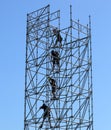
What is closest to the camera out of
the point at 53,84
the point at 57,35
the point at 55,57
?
the point at 53,84

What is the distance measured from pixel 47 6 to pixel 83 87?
688cm

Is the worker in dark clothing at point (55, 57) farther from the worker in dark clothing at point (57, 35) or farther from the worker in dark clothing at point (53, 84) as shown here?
the worker in dark clothing at point (53, 84)

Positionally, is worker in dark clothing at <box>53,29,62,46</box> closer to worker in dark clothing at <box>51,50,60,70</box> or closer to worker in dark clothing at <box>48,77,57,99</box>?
worker in dark clothing at <box>51,50,60,70</box>

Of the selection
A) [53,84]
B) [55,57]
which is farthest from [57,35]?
[53,84]

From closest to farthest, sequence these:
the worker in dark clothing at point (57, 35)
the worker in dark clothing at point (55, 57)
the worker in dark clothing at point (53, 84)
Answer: the worker in dark clothing at point (53, 84) < the worker in dark clothing at point (55, 57) < the worker in dark clothing at point (57, 35)

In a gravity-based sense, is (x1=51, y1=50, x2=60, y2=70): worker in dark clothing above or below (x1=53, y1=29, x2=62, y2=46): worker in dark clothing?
below

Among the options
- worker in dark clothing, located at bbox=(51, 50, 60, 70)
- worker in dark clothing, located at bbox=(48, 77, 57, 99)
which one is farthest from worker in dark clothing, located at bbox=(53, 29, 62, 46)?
worker in dark clothing, located at bbox=(48, 77, 57, 99)

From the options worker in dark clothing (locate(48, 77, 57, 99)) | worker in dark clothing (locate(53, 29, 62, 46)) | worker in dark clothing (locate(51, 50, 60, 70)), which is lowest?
worker in dark clothing (locate(48, 77, 57, 99))

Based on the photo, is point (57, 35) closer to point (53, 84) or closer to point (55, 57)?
point (55, 57)

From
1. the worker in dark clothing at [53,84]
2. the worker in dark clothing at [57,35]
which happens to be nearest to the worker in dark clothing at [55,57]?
the worker in dark clothing at [57,35]

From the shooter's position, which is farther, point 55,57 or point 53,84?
point 55,57

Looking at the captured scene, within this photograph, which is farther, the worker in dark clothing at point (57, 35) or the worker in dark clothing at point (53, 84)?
the worker in dark clothing at point (57, 35)

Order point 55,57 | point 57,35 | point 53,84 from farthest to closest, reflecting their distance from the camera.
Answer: point 57,35 < point 55,57 < point 53,84

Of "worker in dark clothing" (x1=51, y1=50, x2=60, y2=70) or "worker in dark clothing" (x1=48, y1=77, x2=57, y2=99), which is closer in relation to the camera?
"worker in dark clothing" (x1=48, y1=77, x2=57, y2=99)
